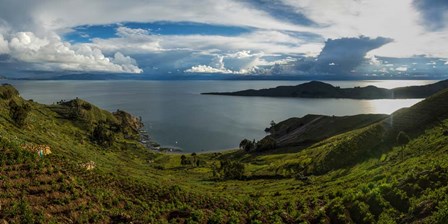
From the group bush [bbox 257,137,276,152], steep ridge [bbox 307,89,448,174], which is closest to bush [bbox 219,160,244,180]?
steep ridge [bbox 307,89,448,174]

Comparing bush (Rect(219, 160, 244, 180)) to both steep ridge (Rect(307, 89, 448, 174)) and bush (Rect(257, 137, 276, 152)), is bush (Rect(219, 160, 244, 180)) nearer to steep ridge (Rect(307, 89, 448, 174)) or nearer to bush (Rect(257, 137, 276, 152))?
steep ridge (Rect(307, 89, 448, 174))

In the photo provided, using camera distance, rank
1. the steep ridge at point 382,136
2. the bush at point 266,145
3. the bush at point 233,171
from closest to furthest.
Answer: the steep ridge at point 382,136
the bush at point 233,171
the bush at point 266,145

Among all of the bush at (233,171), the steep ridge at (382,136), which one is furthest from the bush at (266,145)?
the steep ridge at (382,136)

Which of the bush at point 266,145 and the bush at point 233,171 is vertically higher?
the bush at point 233,171

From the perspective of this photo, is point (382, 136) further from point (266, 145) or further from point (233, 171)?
point (266, 145)

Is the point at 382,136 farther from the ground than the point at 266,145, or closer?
farther from the ground

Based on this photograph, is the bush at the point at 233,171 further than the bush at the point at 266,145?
No

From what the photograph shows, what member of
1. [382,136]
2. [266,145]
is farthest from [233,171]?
[266,145]

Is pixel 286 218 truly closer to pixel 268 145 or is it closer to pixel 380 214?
pixel 380 214

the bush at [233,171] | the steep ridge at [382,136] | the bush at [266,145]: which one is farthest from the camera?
the bush at [266,145]

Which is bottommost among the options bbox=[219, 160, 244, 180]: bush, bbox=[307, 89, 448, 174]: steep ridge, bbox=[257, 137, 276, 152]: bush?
bbox=[257, 137, 276, 152]: bush

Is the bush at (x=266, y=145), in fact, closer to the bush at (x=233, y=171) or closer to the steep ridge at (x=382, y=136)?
the bush at (x=233, y=171)

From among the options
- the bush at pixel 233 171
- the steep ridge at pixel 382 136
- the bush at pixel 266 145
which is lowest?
the bush at pixel 266 145

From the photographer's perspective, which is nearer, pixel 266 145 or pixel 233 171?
pixel 233 171
